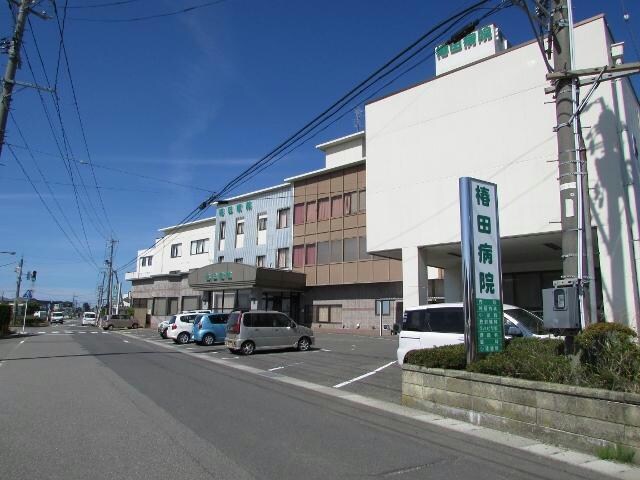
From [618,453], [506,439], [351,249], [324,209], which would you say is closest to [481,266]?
[506,439]

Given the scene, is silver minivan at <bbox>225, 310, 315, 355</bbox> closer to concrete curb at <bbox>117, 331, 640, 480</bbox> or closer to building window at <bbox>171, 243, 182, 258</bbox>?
concrete curb at <bbox>117, 331, 640, 480</bbox>

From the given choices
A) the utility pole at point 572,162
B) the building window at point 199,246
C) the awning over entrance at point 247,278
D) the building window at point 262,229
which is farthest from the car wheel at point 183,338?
the building window at point 199,246

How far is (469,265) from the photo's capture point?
9.33 metres

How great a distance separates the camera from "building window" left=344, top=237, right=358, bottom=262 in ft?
121

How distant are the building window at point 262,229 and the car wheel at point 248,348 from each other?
24748 mm

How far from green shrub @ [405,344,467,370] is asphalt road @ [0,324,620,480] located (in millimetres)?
1221

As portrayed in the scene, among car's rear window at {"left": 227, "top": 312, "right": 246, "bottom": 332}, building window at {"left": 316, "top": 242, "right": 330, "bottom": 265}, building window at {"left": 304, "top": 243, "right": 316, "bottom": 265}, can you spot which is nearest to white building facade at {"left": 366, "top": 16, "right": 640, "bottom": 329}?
car's rear window at {"left": 227, "top": 312, "right": 246, "bottom": 332}

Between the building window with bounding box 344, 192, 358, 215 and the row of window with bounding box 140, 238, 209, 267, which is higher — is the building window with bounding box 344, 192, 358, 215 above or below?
above

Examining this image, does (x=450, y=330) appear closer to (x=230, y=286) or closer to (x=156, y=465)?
(x=156, y=465)

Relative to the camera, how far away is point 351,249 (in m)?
37.3

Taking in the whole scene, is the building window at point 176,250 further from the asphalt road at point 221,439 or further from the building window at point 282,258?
the asphalt road at point 221,439

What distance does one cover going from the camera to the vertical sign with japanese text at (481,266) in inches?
361

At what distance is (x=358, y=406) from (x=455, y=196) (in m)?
13.6

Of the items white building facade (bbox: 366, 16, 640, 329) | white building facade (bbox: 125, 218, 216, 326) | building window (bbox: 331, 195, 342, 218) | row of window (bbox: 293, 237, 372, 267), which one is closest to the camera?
white building facade (bbox: 366, 16, 640, 329)
